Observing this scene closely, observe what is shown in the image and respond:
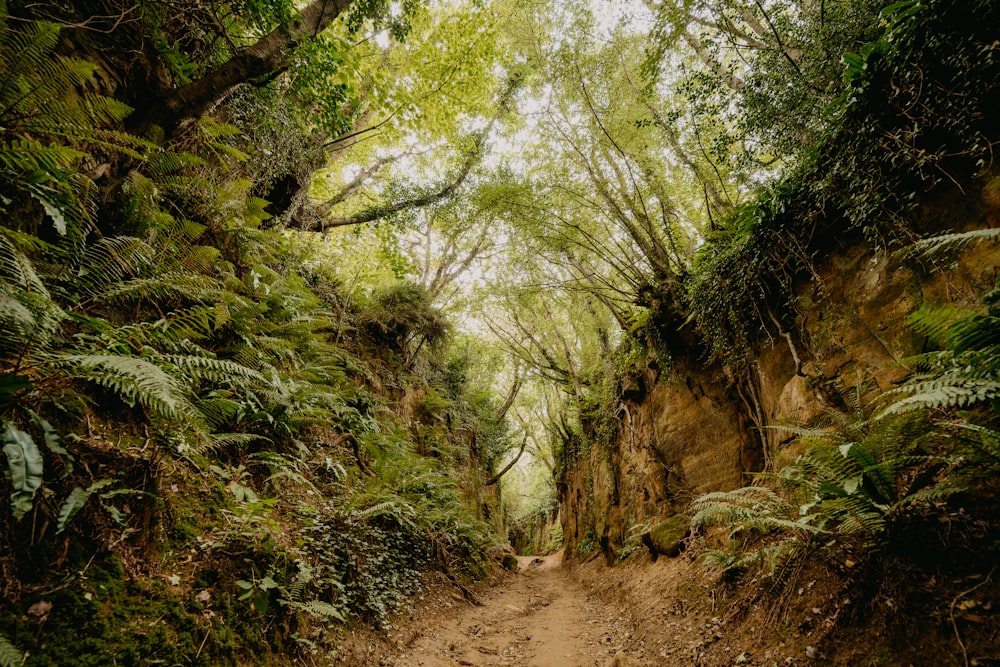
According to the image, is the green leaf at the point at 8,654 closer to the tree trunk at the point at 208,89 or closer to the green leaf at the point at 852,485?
the green leaf at the point at 852,485

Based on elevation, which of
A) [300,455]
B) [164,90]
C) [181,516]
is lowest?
[181,516]

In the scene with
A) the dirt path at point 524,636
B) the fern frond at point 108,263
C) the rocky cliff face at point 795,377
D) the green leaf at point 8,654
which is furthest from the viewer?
the dirt path at point 524,636

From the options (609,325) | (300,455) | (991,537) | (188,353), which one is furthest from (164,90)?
(609,325)

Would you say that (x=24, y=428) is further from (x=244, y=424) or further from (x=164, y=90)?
(x=164, y=90)

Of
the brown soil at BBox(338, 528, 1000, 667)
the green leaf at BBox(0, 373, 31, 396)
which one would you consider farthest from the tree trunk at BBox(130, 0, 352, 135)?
the brown soil at BBox(338, 528, 1000, 667)

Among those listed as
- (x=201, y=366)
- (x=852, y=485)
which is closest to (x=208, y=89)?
(x=201, y=366)

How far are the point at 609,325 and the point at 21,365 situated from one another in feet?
40.3

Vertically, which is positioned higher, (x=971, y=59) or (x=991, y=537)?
(x=971, y=59)

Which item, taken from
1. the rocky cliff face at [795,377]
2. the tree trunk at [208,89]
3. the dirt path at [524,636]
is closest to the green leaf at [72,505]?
the dirt path at [524,636]

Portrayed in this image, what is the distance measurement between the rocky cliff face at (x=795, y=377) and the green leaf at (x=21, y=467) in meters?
4.96

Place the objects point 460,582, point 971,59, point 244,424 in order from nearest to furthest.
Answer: point 971,59, point 244,424, point 460,582

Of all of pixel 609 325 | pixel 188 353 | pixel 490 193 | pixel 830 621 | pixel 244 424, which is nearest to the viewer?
pixel 830 621

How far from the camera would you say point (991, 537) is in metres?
2.13

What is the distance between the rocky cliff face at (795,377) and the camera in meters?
3.29
